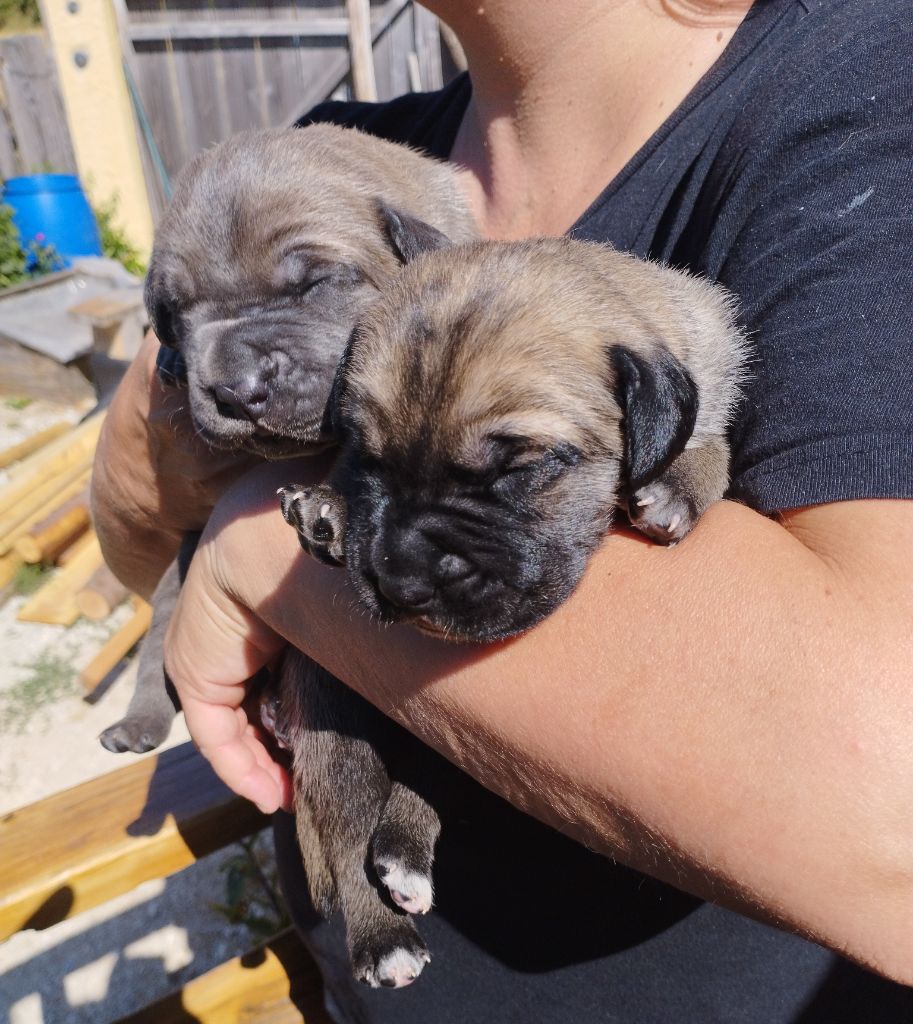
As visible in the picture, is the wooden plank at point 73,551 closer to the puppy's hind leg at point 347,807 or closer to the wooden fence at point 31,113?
the puppy's hind leg at point 347,807

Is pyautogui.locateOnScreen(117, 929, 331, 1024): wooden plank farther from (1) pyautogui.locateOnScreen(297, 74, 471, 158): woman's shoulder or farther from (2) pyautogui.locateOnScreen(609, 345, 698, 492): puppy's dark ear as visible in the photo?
(1) pyautogui.locateOnScreen(297, 74, 471, 158): woman's shoulder

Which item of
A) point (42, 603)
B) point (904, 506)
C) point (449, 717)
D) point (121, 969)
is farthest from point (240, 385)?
point (42, 603)

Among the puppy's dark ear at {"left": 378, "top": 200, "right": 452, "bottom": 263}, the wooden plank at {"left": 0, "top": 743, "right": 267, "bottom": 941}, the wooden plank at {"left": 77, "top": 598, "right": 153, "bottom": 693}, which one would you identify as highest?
the puppy's dark ear at {"left": 378, "top": 200, "right": 452, "bottom": 263}

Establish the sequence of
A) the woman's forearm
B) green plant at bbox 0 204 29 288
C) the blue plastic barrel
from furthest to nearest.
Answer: the blue plastic barrel, green plant at bbox 0 204 29 288, the woman's forearm

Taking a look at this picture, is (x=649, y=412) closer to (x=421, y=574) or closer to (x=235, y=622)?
(x=421, y=574)

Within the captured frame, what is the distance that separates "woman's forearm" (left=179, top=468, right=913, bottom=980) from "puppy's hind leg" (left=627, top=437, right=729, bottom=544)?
3.6 inches

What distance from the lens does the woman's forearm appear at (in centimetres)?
108

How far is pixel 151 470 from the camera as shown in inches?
102

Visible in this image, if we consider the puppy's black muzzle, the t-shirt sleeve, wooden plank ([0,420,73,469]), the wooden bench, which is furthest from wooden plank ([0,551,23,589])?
the t-shirt sleeve

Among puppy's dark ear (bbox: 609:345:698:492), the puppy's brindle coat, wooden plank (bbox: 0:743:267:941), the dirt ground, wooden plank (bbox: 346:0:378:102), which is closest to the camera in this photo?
puppy's dark ear (bbox: 609:345:698:492)

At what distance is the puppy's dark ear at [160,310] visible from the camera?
2.35m

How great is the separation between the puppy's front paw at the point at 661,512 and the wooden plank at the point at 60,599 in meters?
5.43

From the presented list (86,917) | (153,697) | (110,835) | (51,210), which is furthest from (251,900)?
(51,210)

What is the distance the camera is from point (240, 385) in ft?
6.42
